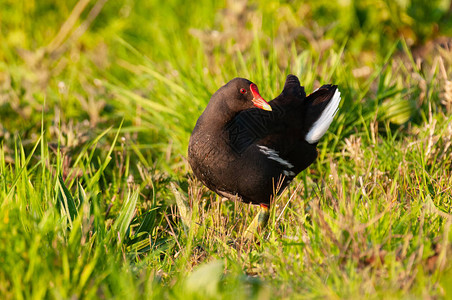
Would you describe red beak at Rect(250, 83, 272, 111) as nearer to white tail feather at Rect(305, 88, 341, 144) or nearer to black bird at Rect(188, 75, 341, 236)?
black bird at Rect(188, 75, 341, 236)

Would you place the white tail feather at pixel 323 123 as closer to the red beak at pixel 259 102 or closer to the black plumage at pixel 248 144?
the black plumage at pixel 248 144

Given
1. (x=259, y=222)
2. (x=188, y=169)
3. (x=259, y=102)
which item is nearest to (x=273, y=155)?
(x=259, y=102)

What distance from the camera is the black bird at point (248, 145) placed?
3.42m

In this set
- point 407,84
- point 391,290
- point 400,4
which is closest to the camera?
point 391,290

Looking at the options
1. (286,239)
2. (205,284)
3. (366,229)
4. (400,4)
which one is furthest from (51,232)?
(400,4)

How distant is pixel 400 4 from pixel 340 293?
13.9ft

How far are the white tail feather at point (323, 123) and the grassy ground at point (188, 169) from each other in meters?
0.25

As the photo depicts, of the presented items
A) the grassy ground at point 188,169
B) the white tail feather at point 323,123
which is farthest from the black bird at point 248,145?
the grassy ground at point 188,169

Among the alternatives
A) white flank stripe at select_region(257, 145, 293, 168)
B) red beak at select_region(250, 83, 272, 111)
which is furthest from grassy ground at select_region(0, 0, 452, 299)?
red beak at select_region(250, 83, 272, 111)

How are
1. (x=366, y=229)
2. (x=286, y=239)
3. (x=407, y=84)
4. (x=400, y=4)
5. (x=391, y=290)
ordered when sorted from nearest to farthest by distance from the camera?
1. (x=391, y=290)
2. (x=366, y=229)
3. (x=286, y=239)
4. (x=407, y=84)
5. (x=400, y=4)

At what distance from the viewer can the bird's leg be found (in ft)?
10.3

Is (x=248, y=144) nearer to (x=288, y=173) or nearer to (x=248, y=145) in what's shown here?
(x=248, y=145)

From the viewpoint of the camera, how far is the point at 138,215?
3.38m

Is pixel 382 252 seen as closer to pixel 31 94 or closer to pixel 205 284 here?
pixel 205 284
